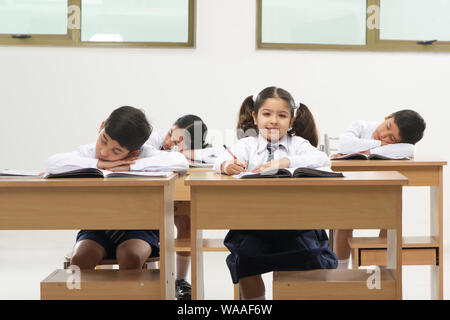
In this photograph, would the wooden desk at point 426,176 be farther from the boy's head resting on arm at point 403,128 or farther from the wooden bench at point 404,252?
the boy's head resting on arm at point 403,128

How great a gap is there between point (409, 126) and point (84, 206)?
1.88 m

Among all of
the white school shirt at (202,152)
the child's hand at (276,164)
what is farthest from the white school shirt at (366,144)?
the child's hand at (276,164)

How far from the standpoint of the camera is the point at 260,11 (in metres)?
4.06

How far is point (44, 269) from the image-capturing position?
3375mm

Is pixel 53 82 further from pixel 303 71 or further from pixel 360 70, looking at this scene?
pixel 360 70

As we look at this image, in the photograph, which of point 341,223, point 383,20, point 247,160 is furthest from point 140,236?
point 383,20

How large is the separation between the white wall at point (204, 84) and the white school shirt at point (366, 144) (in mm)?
930

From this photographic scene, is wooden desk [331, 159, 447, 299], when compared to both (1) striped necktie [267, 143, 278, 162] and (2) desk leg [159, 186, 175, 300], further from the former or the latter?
(2) desk leg [159, 186, 175, 300]

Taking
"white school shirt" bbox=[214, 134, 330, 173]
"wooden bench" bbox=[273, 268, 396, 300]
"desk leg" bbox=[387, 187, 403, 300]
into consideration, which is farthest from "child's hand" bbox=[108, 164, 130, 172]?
"desk leg" bbox=[387, 187, 403, 300]

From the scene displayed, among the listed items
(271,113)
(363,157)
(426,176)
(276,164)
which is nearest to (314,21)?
(363,157)

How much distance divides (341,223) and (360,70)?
8.81 ft

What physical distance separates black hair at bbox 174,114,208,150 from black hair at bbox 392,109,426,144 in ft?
3.69

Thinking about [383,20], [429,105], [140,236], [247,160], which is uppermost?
[383,20]

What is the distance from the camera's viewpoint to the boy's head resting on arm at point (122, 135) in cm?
196
